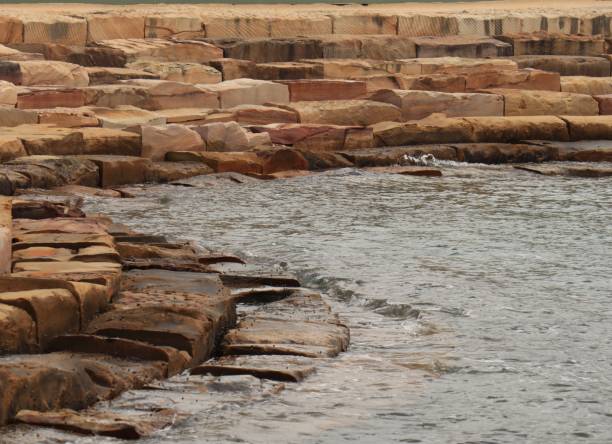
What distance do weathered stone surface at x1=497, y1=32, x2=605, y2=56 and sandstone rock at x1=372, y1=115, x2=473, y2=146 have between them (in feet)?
11.5

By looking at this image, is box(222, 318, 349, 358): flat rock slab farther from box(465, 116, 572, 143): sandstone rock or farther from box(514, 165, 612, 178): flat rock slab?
box(465, 116, 572, 143): sandstone rock

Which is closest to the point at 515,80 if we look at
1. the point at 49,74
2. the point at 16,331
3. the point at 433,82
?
the point at 433,82

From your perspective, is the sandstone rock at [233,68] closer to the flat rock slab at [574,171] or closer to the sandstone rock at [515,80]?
the sandstone rock at [515,80]

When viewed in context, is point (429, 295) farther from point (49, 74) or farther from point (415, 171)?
point (49, 74)

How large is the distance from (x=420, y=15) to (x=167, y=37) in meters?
3.62

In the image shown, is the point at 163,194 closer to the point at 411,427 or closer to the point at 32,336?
the point at 32,336

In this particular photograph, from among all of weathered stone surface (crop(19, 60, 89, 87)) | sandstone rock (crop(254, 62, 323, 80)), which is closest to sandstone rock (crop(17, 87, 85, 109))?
weathered stone surface (crop(19, 60, 89, 87))

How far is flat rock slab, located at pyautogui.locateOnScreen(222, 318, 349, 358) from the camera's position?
586cm

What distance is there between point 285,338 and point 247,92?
26.4 feet

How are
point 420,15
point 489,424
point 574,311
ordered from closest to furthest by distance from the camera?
1. point 489,424
2. point 574,311
3. point 420,15

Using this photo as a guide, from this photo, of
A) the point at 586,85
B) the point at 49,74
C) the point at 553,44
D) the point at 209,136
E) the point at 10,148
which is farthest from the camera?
the point at 553,44

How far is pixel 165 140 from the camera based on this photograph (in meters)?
12.0

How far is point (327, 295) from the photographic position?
7.34 metres

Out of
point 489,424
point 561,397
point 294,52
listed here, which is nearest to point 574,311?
point 561,397
